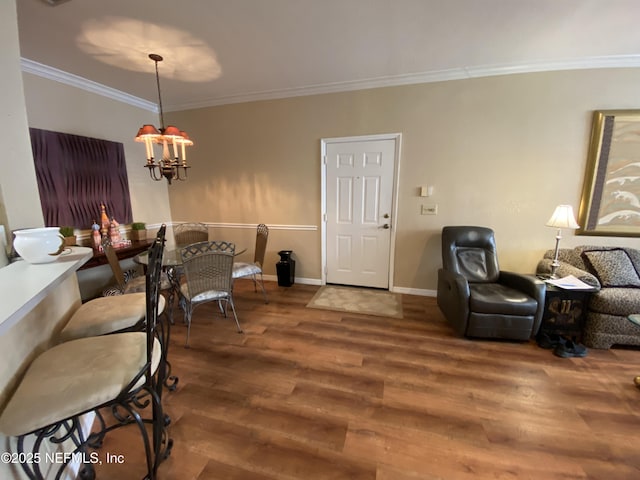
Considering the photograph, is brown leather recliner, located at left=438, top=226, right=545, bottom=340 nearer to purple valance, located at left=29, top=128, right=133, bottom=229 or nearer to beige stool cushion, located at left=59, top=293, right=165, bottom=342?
beige stool cushion, located at left=59, top=293, right=165, bottom=342

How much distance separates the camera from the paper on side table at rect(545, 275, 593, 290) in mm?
2270

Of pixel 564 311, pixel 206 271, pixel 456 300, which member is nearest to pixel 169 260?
pixel 206 271

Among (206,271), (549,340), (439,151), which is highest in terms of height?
(439,151)

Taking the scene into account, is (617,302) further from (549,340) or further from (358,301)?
(358,301)

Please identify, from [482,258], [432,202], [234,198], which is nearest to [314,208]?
[234,198]

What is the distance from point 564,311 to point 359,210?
234 centimetres

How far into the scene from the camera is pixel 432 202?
326 centimetres

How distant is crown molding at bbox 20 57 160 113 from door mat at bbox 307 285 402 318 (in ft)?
11.9

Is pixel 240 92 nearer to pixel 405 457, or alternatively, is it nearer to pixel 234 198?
pixel 234 198

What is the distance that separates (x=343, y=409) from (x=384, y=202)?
2.48 meters

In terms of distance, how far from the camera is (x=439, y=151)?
3152 mm

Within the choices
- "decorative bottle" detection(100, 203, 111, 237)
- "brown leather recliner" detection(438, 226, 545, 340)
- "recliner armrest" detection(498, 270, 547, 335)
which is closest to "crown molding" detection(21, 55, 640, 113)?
"decorative bottle" detection(100, 203, 111, 237)

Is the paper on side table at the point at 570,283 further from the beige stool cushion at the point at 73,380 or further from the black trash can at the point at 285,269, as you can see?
the beige stool cushion at the point at 73,380

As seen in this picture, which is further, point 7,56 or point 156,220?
point 156,220
